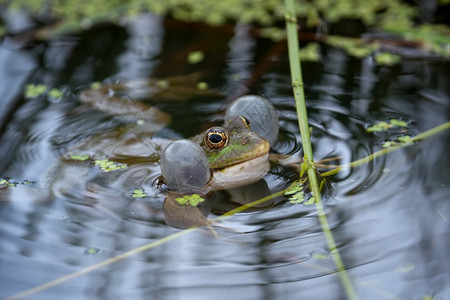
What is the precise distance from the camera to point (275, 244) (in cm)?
262

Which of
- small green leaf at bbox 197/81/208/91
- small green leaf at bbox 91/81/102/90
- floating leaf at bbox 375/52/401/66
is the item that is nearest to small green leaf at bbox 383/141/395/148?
floating leaf at bbox 375/52/401/66

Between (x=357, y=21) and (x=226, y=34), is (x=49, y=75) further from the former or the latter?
(x=357, y=21)

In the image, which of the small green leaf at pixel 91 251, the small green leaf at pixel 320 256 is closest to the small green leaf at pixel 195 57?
the small green leaf at pixel 91 251

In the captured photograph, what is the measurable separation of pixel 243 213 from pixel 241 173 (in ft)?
0.89

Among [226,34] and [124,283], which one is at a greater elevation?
[226,34]

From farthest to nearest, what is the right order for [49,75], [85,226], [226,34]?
[226,34], [49,75], [85,226]

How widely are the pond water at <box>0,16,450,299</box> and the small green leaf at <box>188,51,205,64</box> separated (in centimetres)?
7

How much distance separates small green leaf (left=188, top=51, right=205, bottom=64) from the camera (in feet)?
15.4

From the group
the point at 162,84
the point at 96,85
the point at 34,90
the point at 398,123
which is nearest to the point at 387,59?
the point at 398,123

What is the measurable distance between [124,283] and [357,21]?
134 inches

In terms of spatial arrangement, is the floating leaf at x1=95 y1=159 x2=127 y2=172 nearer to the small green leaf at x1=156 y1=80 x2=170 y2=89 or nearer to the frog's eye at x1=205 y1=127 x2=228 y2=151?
the frog's eye at x1=205 y1=127 x2=228 y2=151

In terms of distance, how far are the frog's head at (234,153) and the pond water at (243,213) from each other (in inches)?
5.9

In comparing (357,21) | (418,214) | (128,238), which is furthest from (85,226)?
(357,21)

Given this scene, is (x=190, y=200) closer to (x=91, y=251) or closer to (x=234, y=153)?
(x=234, y=153)
